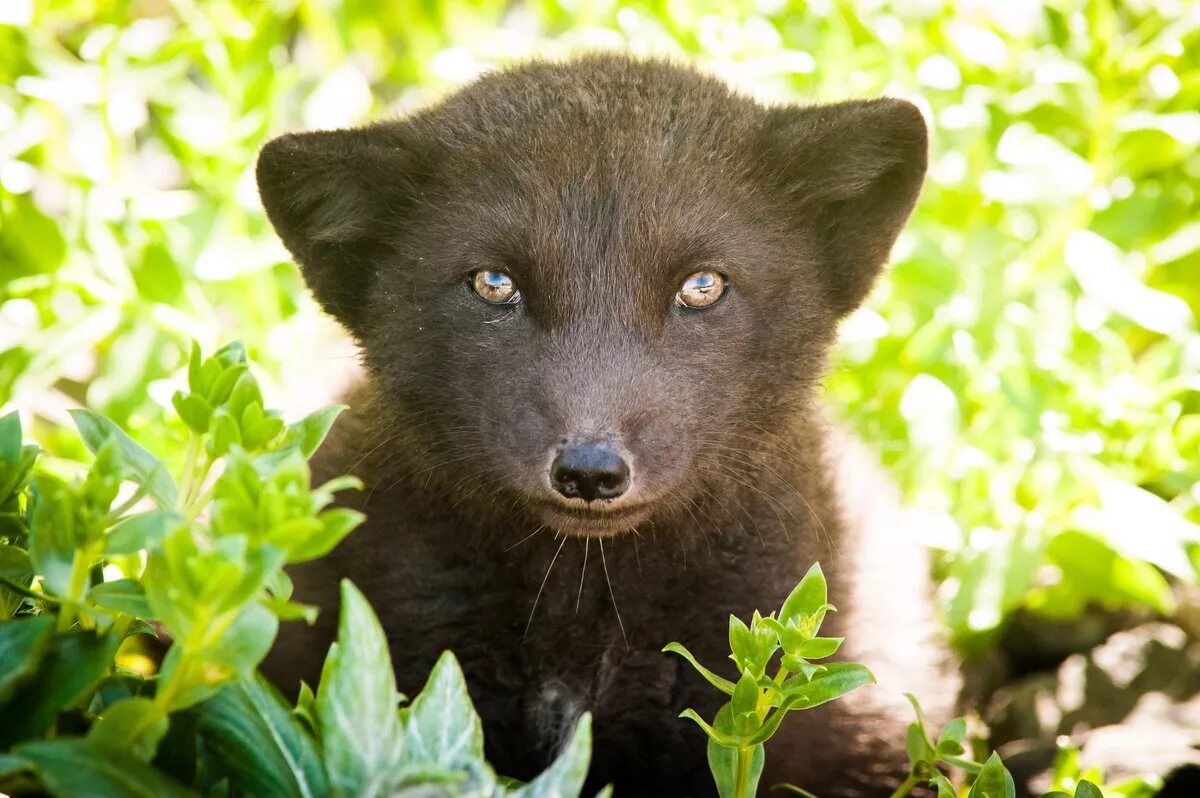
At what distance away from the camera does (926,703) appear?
3.82 metres

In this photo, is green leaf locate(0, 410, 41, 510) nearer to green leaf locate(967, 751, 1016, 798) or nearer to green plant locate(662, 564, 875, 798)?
green plant locate(662, 564, 875, 798)

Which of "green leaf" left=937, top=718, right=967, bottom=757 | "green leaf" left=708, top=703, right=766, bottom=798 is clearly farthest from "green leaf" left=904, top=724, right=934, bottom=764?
"green leaf" left=708, top=703, right=766, bottom=798

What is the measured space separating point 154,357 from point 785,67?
2.73 metres

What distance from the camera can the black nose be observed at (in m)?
2.68

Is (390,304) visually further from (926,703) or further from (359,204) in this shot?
(926,703)

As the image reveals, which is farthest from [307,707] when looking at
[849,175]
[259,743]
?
[849,175]

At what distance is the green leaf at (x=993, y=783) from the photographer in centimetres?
255

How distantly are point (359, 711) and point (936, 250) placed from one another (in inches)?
133

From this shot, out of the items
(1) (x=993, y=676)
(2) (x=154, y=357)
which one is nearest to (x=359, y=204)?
(2) (x=154, y=357)

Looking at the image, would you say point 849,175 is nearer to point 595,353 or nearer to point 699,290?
point 699,290

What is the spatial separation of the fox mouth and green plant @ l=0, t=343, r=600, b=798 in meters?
0.75

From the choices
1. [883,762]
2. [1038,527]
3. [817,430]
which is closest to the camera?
[883,762]

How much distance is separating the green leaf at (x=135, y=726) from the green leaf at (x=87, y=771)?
0.05 metres

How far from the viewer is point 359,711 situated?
6.63 ft
